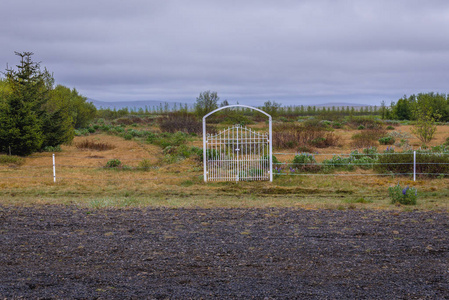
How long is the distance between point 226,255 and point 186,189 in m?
7.16

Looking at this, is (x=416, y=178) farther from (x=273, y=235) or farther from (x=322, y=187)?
(x=273, y=235)

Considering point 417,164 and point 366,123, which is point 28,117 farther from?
point 366,123

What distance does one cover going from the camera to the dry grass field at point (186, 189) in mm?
10379

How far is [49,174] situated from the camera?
15.8 meters

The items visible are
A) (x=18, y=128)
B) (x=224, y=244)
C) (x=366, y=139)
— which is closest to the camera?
(x=224, y=244)

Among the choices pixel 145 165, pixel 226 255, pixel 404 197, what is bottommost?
pixel 226 255

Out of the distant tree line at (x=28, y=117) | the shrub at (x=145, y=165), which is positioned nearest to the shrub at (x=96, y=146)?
the distant tree line at (x=28, y=117)

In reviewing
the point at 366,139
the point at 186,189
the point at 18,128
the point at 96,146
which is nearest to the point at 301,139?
the point at 366,139

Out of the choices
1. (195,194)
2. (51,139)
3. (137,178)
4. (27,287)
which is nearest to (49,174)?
(137,178)

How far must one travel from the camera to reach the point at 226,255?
5719mm

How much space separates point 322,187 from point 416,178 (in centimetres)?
334

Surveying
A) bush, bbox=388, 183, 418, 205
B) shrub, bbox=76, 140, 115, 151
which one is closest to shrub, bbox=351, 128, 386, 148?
bush, bbox=388, 183, 418, 205

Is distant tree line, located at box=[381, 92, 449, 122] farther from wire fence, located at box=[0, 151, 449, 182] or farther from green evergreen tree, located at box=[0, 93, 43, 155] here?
green evergreen tree, located at box=[0, 93, 43, 155]

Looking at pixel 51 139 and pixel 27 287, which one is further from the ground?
pixel 51 139
